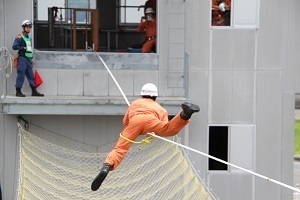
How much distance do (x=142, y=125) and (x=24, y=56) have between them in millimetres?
3174

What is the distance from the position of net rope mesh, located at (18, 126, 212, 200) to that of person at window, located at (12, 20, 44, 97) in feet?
2.56

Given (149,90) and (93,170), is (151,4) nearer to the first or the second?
(93,170)

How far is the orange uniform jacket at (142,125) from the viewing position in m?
Answer: 8.87

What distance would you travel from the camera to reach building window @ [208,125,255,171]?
483 inches

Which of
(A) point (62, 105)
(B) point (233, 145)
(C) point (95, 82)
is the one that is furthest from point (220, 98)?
(A) point (62, 105)

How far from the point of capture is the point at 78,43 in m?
15.8

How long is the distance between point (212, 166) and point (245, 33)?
2256mm

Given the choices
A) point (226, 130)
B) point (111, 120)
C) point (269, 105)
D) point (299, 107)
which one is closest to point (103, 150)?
point (111, 120)

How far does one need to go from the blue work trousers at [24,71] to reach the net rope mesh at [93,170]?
0.76 m

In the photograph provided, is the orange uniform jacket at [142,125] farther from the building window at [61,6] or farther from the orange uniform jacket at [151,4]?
the building window at [61,6]

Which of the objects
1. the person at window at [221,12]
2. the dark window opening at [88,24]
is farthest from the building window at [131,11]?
the person at window at [221,12]

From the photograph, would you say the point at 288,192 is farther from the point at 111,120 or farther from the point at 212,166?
the point at 111,120

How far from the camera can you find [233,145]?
12.3 m

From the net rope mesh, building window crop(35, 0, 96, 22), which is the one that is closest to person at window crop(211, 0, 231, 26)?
the net rope mesh
